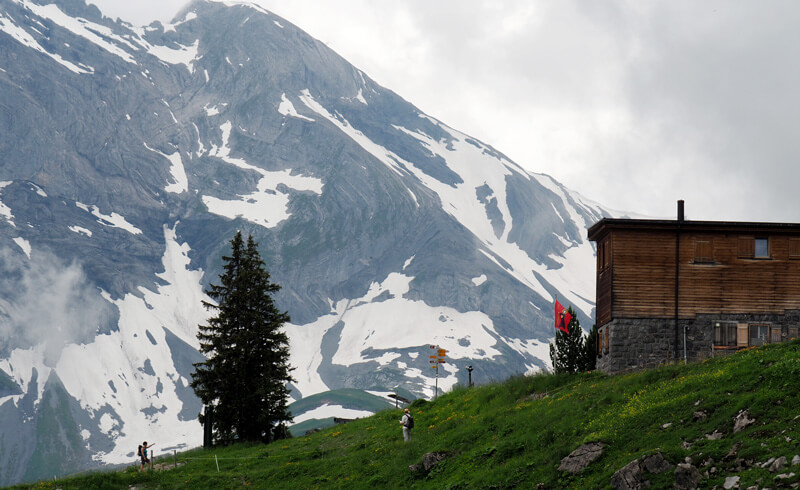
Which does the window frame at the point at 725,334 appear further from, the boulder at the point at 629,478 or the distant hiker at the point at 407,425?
the boulder at the point at 629,478

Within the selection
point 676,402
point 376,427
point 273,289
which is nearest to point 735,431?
point 676,402

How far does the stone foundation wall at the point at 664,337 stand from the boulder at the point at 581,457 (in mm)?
17831

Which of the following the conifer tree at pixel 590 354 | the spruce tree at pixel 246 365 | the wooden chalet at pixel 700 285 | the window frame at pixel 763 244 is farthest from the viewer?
the conifer tree at pixel 590 354

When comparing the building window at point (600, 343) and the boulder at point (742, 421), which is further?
the building window at point (600, 343)

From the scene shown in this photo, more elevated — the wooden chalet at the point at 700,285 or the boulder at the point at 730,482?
the wooden chalet at the point at 700,285

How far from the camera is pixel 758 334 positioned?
187 feet

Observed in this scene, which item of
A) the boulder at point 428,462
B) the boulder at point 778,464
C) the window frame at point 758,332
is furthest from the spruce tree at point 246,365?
the boulder at point 778,464

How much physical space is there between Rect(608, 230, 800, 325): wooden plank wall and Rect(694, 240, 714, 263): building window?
0.06 m

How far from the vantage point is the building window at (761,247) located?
5806 cm

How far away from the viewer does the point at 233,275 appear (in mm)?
73125

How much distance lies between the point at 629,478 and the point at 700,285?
2532 centimetres

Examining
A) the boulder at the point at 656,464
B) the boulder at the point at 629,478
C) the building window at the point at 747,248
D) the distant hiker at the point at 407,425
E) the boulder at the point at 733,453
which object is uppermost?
the building window at the point at 747,248

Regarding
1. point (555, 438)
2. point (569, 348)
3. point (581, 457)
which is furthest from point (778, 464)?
point (569, 348)

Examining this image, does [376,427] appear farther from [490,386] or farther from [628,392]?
[628,392]
